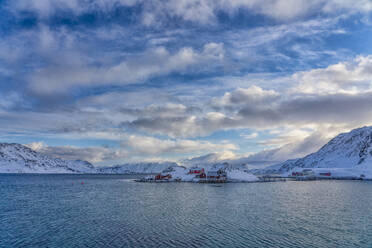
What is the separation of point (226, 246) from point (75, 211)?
1592 inches

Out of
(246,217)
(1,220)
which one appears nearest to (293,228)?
(246,217)

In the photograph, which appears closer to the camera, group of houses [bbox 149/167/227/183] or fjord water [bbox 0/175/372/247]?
fjord water [bbox 0/175/372/247]

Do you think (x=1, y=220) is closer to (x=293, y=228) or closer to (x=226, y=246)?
(x=226, y=246)

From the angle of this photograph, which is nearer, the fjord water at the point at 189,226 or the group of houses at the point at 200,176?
the fjord water at the point at 189,226

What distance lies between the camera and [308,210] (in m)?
60.8

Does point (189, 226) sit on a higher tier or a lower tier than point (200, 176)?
lower

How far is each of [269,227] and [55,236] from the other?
32.4 metres

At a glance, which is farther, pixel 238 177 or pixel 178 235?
pixel 238 177

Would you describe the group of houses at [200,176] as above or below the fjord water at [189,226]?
above

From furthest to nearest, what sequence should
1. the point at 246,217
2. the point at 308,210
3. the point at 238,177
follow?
1. the point at 238,177
2. the point at 308,210
3. the point at 246,217

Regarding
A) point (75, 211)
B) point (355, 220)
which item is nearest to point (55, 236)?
point (75, 211)

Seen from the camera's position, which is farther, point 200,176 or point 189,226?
point 200,176

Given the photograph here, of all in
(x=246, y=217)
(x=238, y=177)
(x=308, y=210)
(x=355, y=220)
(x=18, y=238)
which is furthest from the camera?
(x=238, y=177)

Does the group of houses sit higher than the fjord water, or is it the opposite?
the group of houses
